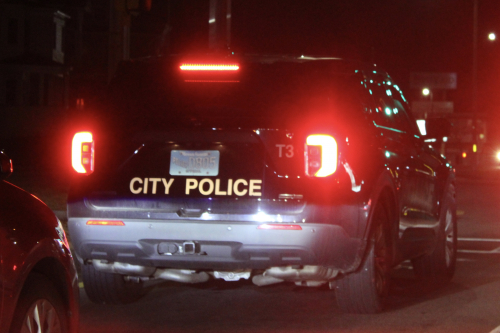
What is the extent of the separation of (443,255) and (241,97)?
3205 millimetres

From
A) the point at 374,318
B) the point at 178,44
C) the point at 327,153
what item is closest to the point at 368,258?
the point at 374,318

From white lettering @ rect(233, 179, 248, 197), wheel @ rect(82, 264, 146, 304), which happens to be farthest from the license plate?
wheel @ rect(82, 264, 146, 304)

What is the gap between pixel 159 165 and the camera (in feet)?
19.2

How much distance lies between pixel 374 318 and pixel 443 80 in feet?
198

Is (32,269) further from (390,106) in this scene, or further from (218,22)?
(218,22)

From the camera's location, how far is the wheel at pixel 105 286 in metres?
6.57

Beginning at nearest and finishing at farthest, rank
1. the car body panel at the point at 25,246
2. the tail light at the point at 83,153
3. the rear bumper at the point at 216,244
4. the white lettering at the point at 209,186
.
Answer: the car body panel at the point at 25,246
the rear bumper at the point at 216,244
the white lettering at the point at 209,186
the tail light at the point at 83,153

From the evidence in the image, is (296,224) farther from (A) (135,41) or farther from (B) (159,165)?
(A) (135,41)

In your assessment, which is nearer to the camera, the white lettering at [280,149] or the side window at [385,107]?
the white lettering at [280,149]

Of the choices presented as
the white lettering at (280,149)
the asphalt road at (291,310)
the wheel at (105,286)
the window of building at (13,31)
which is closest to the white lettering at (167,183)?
the white lettering at (280,149)

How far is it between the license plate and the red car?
143cm

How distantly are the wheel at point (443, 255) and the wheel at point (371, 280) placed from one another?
1588mm

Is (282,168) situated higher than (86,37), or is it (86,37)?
(86,37)

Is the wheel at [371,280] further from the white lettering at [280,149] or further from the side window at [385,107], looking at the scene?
Result: the white lettering at [280,149]
